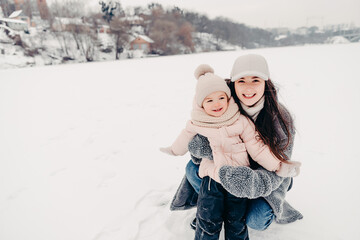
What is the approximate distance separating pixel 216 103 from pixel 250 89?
0.26 m

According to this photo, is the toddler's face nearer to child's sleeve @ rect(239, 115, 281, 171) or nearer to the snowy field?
child's sleeve @ rect(239, 115, 281, 171)

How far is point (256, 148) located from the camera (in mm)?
1495

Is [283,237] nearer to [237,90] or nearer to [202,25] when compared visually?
[237,90]

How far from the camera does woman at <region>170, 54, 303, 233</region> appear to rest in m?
1.38

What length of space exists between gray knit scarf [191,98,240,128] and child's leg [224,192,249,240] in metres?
0.54

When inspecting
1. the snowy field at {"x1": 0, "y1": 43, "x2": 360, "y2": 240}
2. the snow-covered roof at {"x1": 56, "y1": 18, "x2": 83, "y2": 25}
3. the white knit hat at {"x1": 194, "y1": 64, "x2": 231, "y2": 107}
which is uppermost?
the snow-covered roof at {"x1": 56, "y1": 18, "x2": 83, "y2": 25}

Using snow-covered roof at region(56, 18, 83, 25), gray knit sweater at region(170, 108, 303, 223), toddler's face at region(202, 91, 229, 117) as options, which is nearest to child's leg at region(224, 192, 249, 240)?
gray knit sweater at region(170, 108, 303, 223)

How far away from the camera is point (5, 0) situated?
134ft

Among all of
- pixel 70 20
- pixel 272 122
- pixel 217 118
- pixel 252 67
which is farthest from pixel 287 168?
pixel 70 20

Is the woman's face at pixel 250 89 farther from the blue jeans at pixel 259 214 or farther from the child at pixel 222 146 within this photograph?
the blue jeans at pixel 259 214

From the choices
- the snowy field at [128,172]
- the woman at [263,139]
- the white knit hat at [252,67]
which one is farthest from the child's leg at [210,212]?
the white knit hat at [252,67]

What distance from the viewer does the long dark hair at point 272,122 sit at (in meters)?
1.52

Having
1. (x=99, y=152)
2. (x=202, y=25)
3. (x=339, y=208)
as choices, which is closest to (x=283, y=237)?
(x=339, y=208)

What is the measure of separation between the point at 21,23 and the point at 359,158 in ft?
152
